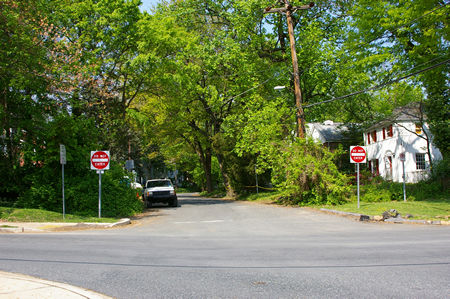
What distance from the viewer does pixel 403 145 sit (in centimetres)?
3891

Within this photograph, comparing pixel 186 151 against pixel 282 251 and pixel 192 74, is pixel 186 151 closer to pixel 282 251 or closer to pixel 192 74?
pixel 192 74

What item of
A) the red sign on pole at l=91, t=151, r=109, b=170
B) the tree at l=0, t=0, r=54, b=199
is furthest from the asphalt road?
the tree at l=0, t=0, r=54, b=199

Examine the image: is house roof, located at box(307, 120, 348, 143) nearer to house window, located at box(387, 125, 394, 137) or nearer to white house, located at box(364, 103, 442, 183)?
white house, located at box(364, 103, 442, 183)

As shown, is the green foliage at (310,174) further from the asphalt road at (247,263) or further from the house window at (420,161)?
the house window at (420,161)

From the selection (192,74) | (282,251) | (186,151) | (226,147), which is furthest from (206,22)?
(282,251)

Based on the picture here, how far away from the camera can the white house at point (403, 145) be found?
37.2 m

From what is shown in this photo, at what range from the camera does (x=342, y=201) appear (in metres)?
23.9

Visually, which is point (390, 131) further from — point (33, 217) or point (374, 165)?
point (33, 217)

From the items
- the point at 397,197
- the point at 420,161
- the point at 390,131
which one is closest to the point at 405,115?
the point at 390,131

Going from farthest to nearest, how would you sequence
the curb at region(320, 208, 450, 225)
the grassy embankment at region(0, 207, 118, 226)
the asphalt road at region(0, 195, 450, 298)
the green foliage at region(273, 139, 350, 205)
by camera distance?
the green foliage at region(273, 139, 350, 205) < the grassy embankment at region(0, 207, 118, 226) < the curb at region(320, 208, 450, 225) < the asphalt road at region(0, 195, 450, 298)

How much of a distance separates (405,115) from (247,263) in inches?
1371

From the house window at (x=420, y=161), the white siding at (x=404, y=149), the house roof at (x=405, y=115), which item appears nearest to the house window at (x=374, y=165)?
the white siding at (x=404, y=149)

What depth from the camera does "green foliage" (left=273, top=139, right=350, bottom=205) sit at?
77.5 ft

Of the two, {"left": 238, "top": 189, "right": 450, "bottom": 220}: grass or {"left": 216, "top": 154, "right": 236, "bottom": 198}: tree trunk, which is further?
{"left": 216, "top": 154, "right": 236, "bottom": 198}: tree trunk
